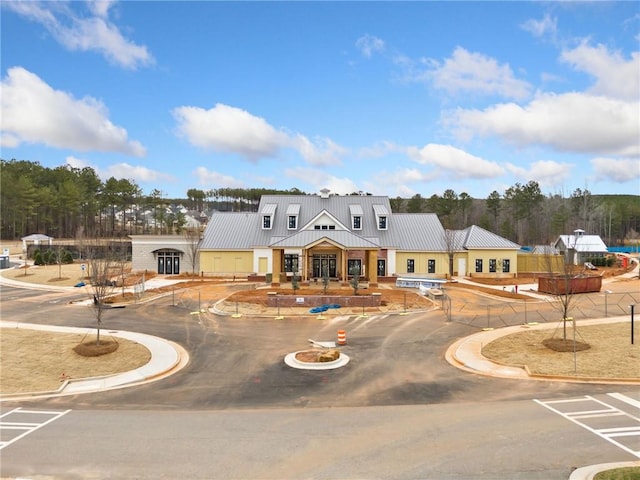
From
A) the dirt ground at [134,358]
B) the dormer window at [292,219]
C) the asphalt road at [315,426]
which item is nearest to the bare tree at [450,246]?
the dormer window at [292,219]

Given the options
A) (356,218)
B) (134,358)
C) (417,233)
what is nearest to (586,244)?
(417,233)

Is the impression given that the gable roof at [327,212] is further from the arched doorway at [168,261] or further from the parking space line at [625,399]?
the parking space line at [625,399]

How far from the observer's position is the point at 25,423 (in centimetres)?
1309

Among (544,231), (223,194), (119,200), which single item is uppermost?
(223,194)

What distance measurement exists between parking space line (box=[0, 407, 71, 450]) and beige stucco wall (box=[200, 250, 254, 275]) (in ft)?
108

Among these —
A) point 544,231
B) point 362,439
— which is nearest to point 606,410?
point 362,439

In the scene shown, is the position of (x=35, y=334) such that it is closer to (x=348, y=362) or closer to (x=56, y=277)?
(x=348, y=362)

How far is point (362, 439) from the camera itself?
38.4 feet

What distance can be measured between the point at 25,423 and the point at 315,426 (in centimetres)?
898

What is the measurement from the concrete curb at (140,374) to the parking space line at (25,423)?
1509 millimetres

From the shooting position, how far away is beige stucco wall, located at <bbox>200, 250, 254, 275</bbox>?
47219mm

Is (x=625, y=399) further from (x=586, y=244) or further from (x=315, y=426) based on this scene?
(x=586, y=244)

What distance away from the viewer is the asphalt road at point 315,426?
1031 centimetres

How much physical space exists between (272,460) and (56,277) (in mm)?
45067
